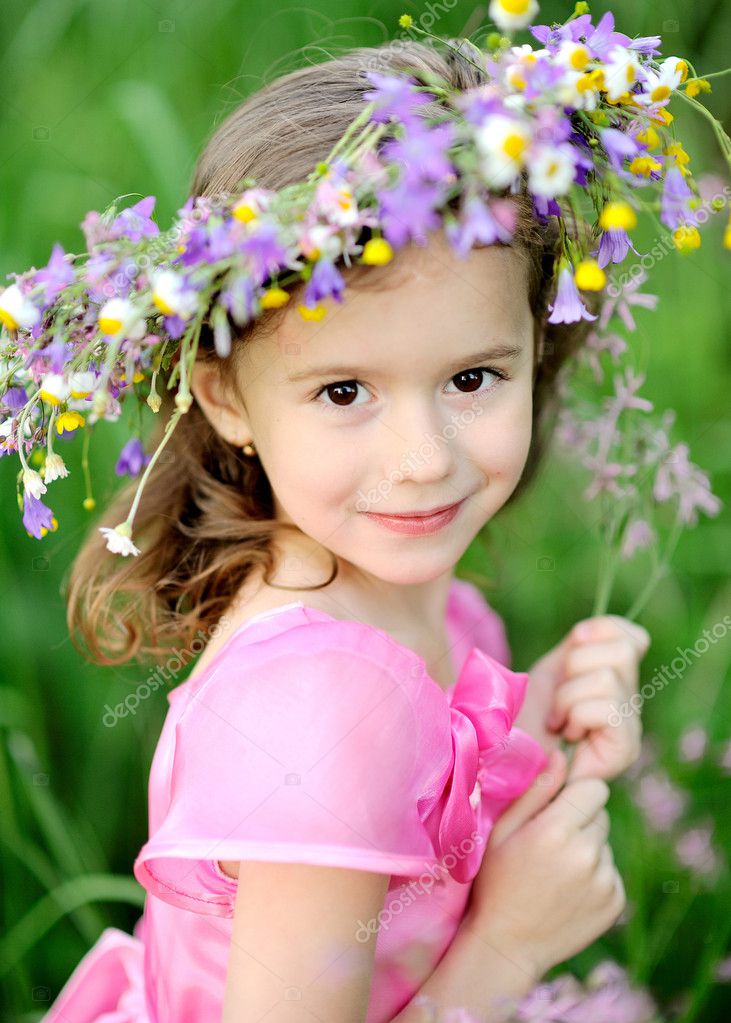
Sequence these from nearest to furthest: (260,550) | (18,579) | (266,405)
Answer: (266,405)
(260,550)
(18,579)

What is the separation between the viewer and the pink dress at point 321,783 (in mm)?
966

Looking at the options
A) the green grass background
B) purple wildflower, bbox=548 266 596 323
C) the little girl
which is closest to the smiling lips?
the little girl

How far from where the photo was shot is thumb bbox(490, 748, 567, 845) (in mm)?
1331

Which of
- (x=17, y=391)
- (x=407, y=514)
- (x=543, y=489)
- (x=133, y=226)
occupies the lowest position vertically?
(x=543, y=489)

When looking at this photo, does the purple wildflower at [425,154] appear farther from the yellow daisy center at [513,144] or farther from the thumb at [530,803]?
the thumb at [530,803]

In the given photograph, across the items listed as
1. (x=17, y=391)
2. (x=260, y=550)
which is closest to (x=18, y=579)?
(x=260, y=550)

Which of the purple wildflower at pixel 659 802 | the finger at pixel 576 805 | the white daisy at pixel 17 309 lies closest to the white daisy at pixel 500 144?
the white daisy at pixel 17 309

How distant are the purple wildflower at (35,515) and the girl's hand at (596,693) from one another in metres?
0.77

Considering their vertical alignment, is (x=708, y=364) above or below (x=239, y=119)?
below

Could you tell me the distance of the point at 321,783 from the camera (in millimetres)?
964

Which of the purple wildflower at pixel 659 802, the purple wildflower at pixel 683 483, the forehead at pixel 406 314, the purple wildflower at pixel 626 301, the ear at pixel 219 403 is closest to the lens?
the forehead at pixel 406 314

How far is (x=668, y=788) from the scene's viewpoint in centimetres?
183

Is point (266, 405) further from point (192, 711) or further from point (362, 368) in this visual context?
point (192, 711)

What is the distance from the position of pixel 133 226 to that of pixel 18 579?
1152 millimetres
